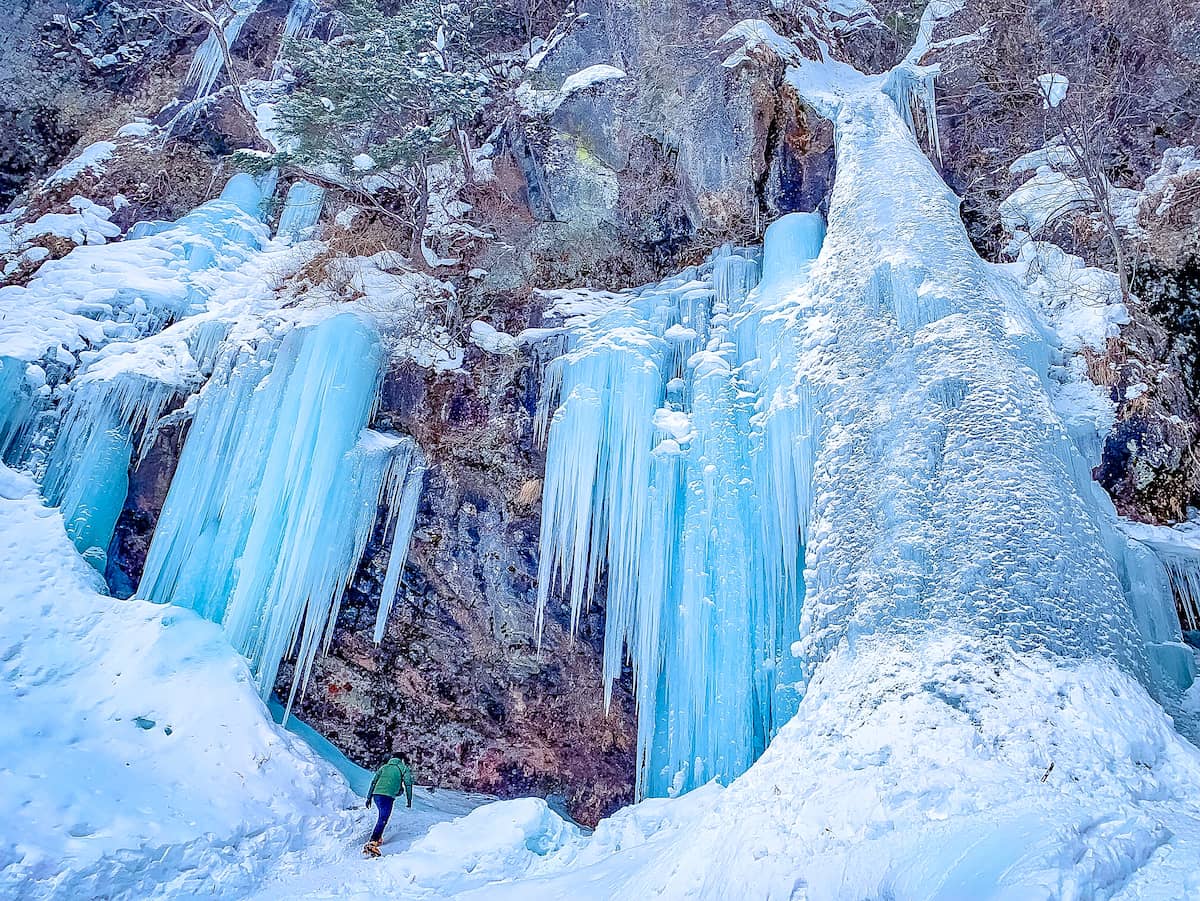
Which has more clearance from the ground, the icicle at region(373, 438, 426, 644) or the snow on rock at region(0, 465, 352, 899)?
the icicle at region(373, 438, 426, 644)

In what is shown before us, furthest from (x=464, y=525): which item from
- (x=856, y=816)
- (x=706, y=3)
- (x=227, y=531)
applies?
(x=706, y=3)

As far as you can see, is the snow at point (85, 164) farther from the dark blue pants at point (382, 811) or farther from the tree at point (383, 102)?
the dark blue pants at point (382, 811)

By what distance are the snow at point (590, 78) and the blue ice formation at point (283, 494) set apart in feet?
14.1

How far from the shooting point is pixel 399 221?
939 cm

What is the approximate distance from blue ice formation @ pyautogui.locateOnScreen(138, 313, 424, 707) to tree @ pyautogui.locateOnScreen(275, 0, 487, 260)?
7.72ft

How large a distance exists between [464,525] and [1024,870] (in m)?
6.15

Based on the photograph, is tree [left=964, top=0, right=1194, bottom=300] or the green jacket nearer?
the green jacket

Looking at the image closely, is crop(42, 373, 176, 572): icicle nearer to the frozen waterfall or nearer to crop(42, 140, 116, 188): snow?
the frozen waterfall

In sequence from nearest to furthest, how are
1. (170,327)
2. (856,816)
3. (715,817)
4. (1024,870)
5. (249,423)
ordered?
1. (1024,870)
2. (856,816)
3. (715,817)
4. (249,423)
5. (170,327)

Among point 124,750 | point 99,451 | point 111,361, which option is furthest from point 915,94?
point 124,750

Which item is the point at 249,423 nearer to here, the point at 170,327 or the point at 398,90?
the point at 170,327

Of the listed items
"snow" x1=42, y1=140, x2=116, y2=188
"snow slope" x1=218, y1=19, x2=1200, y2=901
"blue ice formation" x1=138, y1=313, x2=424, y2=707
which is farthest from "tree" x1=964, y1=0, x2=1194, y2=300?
"snow" x1=42, y1=140, x2=116, y2=188

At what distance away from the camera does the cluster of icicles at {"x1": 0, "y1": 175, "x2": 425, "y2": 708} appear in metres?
6.68

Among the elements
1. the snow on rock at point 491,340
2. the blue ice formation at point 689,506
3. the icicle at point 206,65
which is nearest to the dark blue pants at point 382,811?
the blue ice formation at point 689,506
